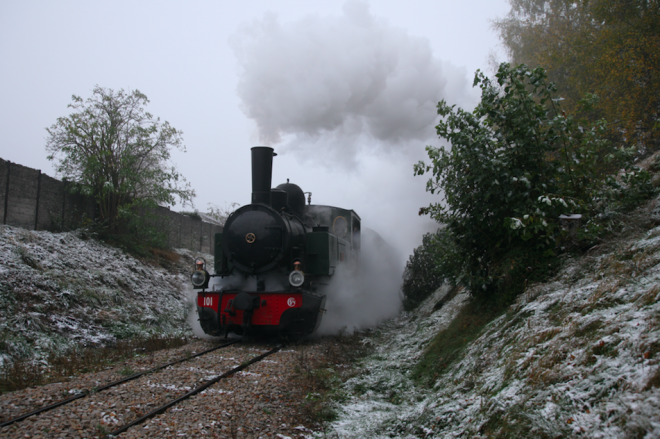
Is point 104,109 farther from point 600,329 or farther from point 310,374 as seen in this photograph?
point 600,329

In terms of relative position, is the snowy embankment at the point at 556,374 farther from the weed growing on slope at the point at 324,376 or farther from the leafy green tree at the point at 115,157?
the leafy green tree at the point at 115,157

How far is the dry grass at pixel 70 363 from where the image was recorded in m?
4.57

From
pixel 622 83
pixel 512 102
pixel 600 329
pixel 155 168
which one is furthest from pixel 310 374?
pixel 622 83

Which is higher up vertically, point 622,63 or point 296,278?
point 622,63

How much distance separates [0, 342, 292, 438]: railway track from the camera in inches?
130

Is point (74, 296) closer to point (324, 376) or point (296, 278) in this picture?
point (296, 278)

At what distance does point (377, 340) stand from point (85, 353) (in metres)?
5.17

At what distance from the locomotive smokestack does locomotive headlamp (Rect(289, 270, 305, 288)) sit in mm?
1538

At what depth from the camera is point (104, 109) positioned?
13.8 metres

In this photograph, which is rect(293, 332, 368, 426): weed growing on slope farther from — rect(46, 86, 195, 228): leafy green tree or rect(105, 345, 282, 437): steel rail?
rect(46, 86, 195, 228): leafy green tree

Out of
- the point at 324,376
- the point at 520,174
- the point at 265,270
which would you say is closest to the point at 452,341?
the point at 324,376

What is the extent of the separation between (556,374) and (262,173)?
615 centimetres

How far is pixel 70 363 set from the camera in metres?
5.46

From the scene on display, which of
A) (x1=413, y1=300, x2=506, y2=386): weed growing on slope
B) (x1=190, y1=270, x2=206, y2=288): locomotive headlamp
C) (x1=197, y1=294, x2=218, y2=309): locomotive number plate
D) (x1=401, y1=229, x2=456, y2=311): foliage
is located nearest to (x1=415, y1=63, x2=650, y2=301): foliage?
(x1=413, y1=300, x2=506, y2=386): weed growing on slope
